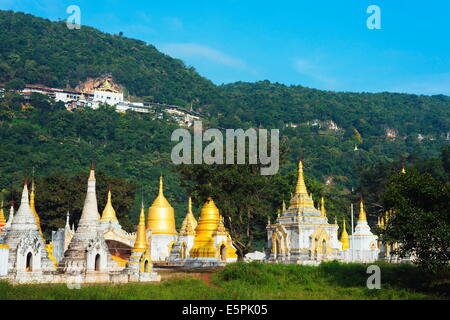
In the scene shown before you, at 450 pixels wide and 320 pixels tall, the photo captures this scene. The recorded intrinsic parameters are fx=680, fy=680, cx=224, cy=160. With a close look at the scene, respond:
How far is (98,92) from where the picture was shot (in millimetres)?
178250

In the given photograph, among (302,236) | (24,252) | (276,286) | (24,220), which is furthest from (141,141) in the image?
(276,286)

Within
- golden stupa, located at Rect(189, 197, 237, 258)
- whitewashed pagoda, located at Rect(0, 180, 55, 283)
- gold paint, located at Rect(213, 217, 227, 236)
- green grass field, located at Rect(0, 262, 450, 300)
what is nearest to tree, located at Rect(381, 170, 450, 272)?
green grass field, located at Rect(0, 262, 450, 300)

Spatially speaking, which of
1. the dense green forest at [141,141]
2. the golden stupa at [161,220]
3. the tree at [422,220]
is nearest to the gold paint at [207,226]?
the golden stupa at [161,220]

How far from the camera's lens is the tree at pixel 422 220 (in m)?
34.0

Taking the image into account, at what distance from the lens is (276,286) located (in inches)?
1428

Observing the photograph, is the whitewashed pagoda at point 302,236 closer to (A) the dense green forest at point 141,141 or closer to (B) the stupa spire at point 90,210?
(B) the stupa spire at point 90,210

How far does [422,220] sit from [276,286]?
8.35m

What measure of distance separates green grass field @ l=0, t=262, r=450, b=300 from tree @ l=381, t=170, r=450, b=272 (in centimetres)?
169

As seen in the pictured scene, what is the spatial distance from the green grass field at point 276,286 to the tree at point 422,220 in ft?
5.53

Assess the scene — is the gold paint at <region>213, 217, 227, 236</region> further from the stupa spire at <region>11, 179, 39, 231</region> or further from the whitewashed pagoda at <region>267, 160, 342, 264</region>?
the stupa spire at <region>11, 179, 39, 231</region>

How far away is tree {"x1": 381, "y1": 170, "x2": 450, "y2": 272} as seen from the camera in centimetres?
3403

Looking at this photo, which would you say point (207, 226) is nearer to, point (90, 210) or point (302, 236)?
point (302, 236)

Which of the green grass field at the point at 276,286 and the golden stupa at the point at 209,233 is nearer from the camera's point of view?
the green grass field at the point at 276,286
